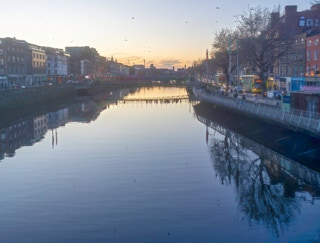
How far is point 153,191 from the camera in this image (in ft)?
70.8

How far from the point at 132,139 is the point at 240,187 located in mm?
16736

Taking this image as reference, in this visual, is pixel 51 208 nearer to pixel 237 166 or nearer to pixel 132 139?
pixel 237 166

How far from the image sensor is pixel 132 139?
38.1 metres

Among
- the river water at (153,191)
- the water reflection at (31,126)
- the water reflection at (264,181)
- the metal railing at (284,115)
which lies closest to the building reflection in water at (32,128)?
the water reflection at (31,126)

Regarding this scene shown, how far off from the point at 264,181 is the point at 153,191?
→ 232 inches

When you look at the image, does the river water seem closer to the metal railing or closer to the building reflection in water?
the building reflection in water

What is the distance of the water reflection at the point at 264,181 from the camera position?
18.3 meters

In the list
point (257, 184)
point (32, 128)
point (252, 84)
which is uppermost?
point (252, 84)

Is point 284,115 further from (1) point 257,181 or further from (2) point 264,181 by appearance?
(1) point 257,181

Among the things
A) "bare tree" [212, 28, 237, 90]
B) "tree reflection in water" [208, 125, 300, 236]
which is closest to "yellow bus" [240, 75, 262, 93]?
"bare tree" [212, 28, 237, 90]

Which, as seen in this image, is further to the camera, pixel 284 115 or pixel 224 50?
pixel 224 50

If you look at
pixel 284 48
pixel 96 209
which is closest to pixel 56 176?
pixel 96 209

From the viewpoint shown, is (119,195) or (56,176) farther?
(56,176)

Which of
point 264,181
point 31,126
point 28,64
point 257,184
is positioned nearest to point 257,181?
point 264,181
